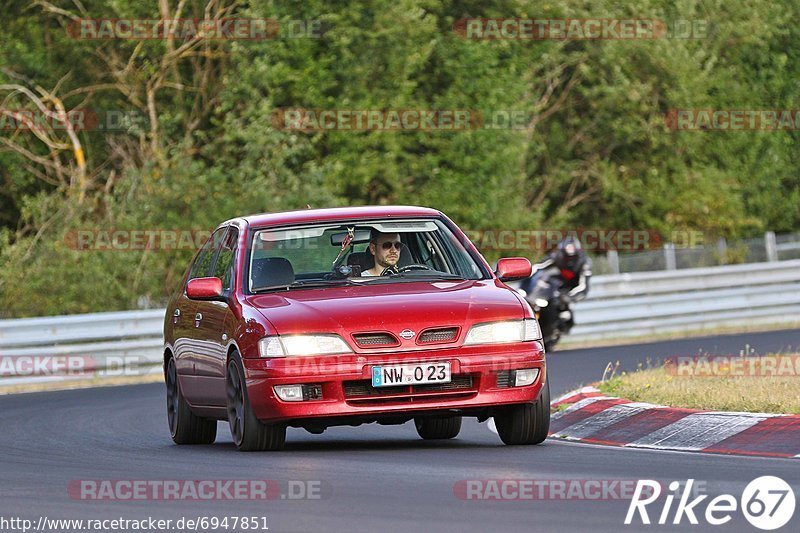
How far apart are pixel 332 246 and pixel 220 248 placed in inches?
36.5

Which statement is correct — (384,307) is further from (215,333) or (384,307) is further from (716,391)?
(716,391)

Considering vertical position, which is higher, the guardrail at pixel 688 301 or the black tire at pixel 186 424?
the black tire at pixel 186 424

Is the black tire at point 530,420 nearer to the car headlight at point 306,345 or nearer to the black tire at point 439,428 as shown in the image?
the car headlight at point 306,345

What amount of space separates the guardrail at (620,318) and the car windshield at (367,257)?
998 centimetres

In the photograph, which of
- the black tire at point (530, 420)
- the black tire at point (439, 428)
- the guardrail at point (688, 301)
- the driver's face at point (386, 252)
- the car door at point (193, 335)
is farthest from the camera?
the guardrail at point (688, 301)

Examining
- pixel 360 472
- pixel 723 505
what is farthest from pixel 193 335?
pixel 723 505

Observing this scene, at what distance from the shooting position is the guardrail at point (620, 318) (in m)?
22.0

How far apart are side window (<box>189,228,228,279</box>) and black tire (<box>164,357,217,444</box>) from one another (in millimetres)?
723

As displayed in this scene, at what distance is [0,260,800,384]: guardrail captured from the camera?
2203cm

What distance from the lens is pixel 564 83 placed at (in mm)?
41281

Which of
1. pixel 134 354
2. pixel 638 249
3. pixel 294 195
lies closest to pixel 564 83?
pixel 638 249

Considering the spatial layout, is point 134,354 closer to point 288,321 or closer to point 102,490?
point 288,321

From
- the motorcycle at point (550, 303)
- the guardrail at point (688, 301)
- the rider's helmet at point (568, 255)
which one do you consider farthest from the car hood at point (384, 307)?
the guardrail at point (688, 301)

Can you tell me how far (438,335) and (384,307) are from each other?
1.21ft
